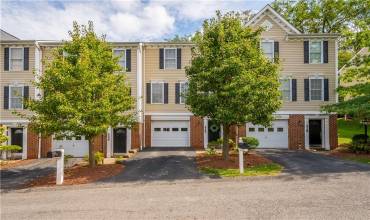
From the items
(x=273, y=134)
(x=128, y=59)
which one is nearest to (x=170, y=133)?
(x=128, y=59)

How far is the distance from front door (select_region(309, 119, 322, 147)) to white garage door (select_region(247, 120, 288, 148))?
6.84 ft

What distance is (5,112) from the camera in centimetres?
2425

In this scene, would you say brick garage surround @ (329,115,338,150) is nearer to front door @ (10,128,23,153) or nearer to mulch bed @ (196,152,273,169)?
mulch bed @ (196,152,273,169)

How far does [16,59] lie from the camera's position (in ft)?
80.4

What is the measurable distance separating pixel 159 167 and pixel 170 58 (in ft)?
38.6

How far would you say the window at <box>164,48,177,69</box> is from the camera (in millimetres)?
26016

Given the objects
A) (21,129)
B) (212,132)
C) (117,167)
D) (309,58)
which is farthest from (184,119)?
(21,129)

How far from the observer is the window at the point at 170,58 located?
26016mm

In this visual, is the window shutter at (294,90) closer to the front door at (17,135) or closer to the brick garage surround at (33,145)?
the brick garage surround at (33,145)

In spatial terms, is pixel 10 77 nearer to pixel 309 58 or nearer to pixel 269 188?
pixel 269 188

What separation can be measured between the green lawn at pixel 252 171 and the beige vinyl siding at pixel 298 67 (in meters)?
10.4

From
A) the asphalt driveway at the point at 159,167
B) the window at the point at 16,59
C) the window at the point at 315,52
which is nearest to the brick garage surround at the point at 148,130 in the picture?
the asphalt driveway at the point at 159,167

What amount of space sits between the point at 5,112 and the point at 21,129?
1.82m

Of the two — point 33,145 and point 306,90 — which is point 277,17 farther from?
point 33,145
